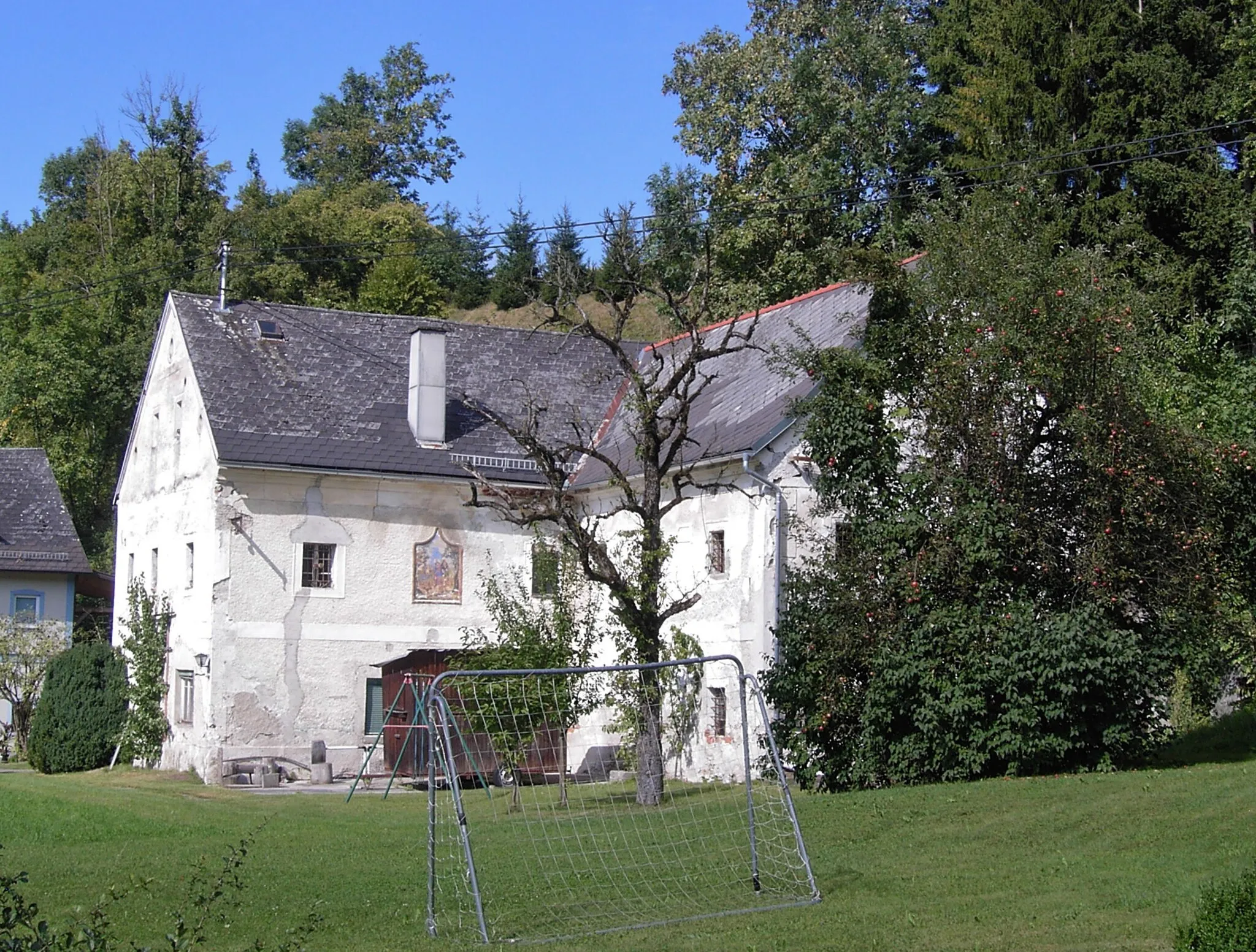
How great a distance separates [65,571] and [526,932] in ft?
96.8

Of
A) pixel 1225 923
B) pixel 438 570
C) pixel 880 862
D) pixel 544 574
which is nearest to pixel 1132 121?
pixel 544 574

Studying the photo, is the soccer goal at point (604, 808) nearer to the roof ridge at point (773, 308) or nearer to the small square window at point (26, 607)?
the roof ridge at point (773, 308)

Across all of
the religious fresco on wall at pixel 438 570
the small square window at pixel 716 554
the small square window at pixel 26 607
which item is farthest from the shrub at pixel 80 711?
the small square window at pixel 716 554

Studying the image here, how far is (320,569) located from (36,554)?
13.7m

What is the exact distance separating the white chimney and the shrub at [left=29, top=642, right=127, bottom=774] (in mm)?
7895

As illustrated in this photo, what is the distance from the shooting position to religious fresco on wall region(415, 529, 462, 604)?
27.4m

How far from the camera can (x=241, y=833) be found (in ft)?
55.5

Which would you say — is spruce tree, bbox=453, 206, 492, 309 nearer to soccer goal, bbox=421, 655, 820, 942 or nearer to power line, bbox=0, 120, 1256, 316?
power line, bbox=0, 120, 1256, 316

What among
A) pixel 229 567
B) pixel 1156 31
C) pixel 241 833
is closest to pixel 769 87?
pixel 1156 31

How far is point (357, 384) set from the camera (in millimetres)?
28844

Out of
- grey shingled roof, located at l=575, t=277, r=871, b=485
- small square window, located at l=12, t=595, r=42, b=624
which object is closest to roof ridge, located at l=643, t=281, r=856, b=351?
grey shingled roof, located at l=575, t=277, r=871, b=485

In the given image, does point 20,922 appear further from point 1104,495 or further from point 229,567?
point 229,567

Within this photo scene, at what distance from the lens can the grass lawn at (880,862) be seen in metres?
9.91

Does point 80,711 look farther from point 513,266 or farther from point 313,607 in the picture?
point 513,266
